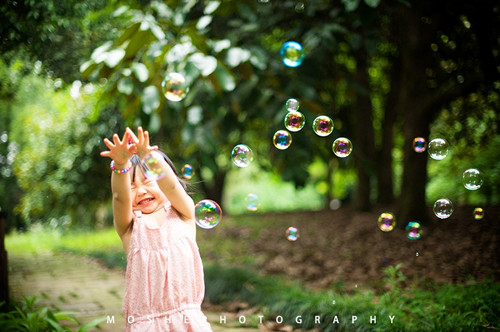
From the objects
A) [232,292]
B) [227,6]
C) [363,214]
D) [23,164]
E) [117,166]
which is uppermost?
[227,6]

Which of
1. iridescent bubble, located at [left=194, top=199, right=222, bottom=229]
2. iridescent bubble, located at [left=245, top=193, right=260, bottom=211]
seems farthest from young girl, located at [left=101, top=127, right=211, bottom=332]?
iridescent bubble, located at [left=245, top=193, right=260, bottom=211]

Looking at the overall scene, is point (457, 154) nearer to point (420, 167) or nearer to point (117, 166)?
point (420, 167)

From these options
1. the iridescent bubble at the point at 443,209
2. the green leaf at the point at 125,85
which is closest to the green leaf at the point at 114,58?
the green leaf at the point at 125,85

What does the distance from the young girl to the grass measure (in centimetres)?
155

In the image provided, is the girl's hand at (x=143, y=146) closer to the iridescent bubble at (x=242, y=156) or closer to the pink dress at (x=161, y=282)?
the pink dress at (x=161, y=282)

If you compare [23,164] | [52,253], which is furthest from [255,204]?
[52,253]

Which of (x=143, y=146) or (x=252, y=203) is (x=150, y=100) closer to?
(x=252, y=203)

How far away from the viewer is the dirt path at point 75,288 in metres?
3.70

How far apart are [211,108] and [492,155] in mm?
4349

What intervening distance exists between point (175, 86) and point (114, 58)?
482mm

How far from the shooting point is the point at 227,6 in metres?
3.65

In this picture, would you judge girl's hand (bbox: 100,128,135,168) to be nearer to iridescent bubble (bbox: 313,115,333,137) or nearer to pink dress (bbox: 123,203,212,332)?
pink dress (bbox: 123,203,212,332)

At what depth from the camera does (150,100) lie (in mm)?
3537

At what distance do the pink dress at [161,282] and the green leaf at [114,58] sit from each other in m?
1.42
